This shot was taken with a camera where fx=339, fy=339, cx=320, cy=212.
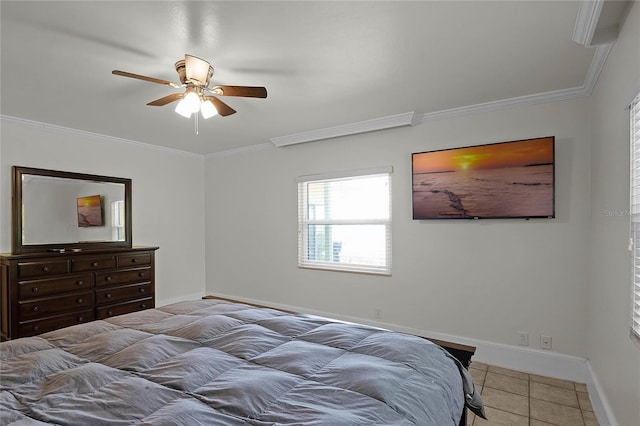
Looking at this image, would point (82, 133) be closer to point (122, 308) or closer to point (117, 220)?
point (117, 220)

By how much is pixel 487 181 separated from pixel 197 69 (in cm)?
259

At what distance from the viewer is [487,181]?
3131 millimetres

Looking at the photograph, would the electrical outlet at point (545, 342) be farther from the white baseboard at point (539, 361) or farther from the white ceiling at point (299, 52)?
the white ceiling at point (299, 52)

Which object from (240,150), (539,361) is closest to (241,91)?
(240,150)

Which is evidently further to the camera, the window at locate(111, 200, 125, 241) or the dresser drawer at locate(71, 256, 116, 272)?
the window at locate(111, 200, 125, 241)

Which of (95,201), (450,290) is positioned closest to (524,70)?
(450,290)

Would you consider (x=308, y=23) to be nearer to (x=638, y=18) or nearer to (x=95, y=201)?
(x=638, y=18)

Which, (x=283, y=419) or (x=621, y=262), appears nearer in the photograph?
(x=283, y=419)

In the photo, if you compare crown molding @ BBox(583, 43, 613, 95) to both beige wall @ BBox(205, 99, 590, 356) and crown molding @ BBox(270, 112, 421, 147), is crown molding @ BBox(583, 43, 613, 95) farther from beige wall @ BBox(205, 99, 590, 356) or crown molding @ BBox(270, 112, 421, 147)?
crown molding @ BBox(270, 112, 421, 147)

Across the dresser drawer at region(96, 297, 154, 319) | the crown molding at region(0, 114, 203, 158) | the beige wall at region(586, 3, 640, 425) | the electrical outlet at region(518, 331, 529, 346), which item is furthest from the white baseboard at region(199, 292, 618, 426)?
the crown molding at region(0, 114, 203, 158)

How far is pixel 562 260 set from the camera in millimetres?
2893

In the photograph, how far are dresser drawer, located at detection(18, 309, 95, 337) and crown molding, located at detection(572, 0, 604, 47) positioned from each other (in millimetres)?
4883

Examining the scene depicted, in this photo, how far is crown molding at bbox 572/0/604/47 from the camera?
1692 mm

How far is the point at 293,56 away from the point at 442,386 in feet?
6.90
